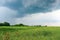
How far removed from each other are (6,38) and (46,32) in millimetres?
13619

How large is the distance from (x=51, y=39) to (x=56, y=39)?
0.69 meters

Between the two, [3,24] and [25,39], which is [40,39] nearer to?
[25,39]

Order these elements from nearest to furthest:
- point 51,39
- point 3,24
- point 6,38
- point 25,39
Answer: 1. point 6,38
2. point 25,39
3. point 51,39
4. point 3,24

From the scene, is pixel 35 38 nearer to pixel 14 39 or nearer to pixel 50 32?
pixel 14 39

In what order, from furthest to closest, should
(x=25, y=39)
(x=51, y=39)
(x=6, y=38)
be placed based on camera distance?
(x=51, y=39) < (x=25, y=39) < (x=6, y=38)

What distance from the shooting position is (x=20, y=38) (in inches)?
1022

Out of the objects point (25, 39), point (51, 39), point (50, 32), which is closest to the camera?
point (25, 39)

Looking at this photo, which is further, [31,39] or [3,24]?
[3,24]

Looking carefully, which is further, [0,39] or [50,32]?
[50,32]

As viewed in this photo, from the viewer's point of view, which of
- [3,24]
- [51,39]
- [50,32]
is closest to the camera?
[51,39]

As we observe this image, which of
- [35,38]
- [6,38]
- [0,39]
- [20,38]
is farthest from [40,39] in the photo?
[6,38]

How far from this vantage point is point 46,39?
26406 mm

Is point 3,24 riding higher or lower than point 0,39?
higher

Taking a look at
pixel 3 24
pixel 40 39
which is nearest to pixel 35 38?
pixel 40 39
